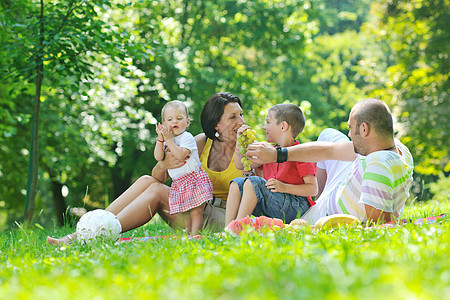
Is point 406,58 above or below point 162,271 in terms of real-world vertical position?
above

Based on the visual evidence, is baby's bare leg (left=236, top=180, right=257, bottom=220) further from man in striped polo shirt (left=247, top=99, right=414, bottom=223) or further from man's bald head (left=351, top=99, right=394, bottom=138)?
man's bald head (left=351, top=99, right=394, bottom=138)

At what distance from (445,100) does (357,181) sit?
1105cm

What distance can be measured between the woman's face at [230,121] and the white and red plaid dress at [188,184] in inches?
19.0

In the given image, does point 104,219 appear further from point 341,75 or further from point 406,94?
point 341,75

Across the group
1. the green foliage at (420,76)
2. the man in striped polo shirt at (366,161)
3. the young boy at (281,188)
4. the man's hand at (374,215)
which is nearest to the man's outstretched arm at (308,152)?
the man in striped polo shirt at (366,161)

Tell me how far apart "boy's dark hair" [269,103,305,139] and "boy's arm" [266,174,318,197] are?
1.83 ft

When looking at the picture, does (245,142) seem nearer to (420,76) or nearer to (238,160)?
(238,160)

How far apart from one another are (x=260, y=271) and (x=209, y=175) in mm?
3268

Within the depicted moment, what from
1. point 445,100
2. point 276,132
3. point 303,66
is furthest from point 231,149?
point 303,66

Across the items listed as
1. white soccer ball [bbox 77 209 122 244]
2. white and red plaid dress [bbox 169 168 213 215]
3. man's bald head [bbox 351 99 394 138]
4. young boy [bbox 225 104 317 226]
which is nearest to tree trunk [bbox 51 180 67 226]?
white and red plaid dress [bbox 169 168 213 215]

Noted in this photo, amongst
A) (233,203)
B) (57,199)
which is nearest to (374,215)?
(233,203)

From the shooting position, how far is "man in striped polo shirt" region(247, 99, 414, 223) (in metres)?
3.77

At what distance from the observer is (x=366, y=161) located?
12.7ft

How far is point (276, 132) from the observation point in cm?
474
